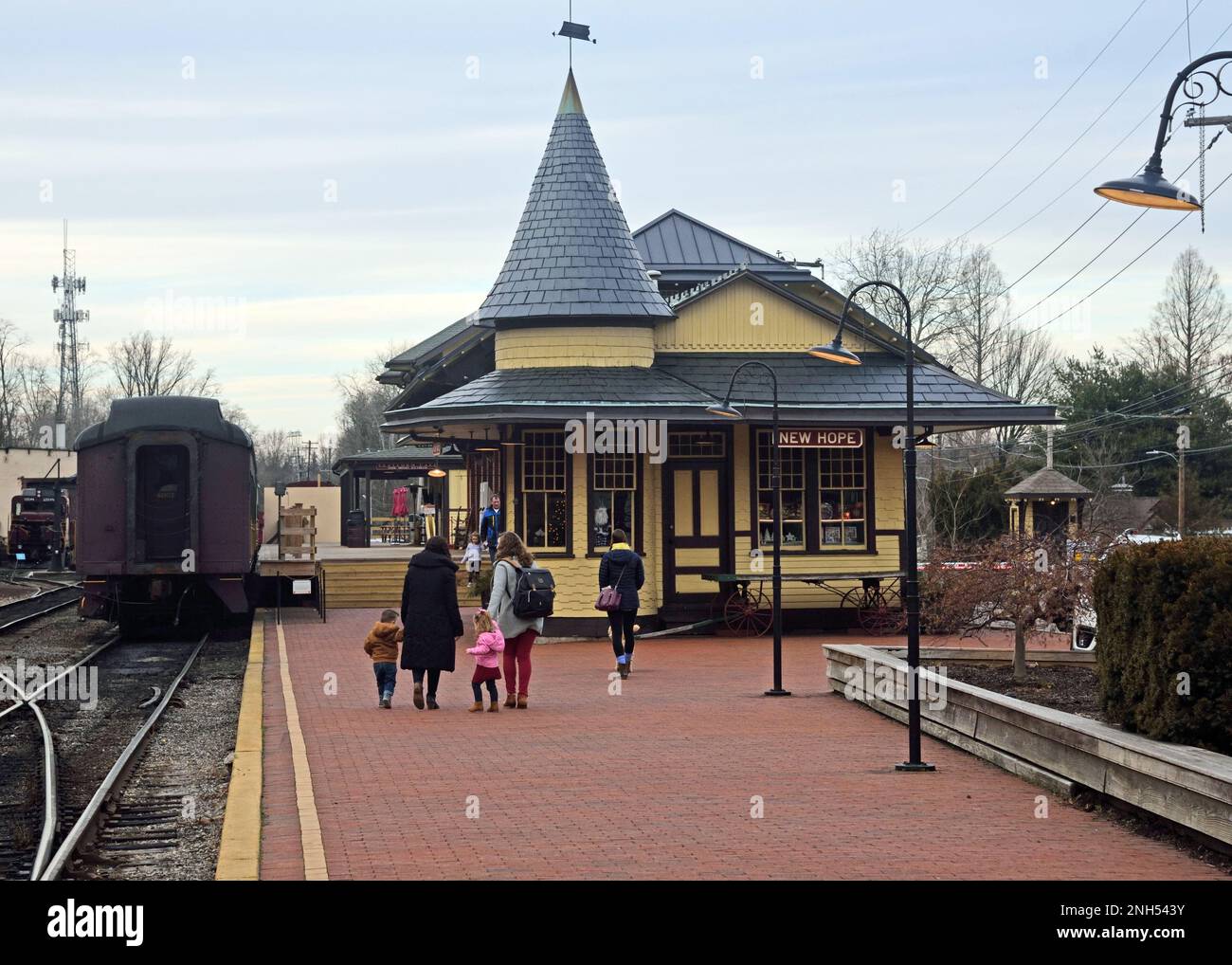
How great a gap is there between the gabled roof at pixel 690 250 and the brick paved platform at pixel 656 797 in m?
16.0

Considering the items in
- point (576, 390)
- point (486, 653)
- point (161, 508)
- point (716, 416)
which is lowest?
point (486, 653)

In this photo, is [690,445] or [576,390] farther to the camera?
[690,445]

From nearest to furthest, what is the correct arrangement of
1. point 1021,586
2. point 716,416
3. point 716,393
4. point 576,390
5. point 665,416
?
point 1021,586, point 716,416, point 665,416, point 576,390, point 716,393

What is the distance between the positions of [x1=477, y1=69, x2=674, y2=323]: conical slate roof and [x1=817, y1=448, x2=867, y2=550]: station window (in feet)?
11.8

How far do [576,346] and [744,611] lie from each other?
16.3 ft

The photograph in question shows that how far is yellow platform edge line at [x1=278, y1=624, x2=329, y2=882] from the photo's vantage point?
8.30 m

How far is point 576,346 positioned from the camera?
81.5ft

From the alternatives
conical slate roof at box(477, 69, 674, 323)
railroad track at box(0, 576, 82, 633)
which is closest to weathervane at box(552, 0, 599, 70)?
conical slate roof at box(477, 69, 674, 323)

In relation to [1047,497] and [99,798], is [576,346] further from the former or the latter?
[1047,497]

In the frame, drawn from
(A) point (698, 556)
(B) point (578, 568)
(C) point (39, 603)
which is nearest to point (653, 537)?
(A) point (698, 556)

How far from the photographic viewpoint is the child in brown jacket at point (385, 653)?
618 inches

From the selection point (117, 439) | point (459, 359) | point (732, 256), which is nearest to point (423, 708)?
point (117, 439)

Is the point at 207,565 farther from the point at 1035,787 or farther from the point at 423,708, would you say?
the point at 1035,787

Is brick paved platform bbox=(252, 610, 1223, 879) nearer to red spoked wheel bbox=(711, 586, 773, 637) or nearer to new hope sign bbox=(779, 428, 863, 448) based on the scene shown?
red spoked wheel bbox=(711, 586, 773, 637)
